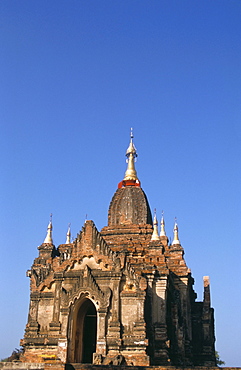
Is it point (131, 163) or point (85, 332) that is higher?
point (131, 163)

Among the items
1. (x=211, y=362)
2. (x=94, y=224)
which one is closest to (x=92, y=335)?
(x=94, y=224)

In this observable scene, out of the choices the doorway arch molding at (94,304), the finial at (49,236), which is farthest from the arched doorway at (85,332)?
the finial at (49,236)

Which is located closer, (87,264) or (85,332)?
(87,264)

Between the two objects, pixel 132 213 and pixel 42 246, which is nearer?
pixel 42 246

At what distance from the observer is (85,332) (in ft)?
108

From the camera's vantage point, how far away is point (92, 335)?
33.5m

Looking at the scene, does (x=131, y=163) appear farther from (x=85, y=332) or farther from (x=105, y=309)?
(x=105, y=309)

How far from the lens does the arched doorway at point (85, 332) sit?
3048 cm

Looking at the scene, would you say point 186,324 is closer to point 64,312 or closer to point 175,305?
point 175,305

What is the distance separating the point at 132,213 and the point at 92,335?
38.9 ft

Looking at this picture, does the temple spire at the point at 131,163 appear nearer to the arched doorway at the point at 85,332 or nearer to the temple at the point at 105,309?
the temple at the point at 105,309

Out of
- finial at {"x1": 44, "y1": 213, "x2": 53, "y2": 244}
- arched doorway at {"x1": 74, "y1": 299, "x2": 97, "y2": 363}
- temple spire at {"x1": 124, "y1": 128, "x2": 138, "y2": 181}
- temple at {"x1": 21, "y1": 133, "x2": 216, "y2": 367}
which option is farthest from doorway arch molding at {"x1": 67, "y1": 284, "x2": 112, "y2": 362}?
temple spire at {"x1": 124, "y1": 128, "x2": 138, "y2": 181}

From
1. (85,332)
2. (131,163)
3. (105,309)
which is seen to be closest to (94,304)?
(105,309)

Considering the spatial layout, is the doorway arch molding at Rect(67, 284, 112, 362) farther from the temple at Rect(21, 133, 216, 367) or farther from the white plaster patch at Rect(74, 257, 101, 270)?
the white plaster patch at Rect(74, 257, 101, 270)
